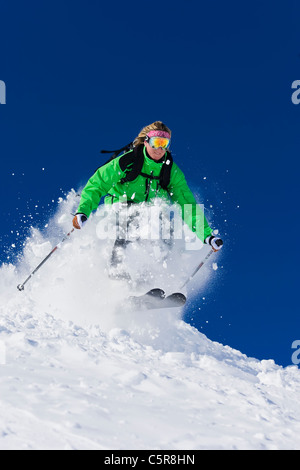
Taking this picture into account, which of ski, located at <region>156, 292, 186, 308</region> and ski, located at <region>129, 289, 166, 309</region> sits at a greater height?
ski, located at <region>156, 292, 186, 308</region>

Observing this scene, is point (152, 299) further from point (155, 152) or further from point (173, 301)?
point (155, 152)

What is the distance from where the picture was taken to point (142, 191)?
743 cm

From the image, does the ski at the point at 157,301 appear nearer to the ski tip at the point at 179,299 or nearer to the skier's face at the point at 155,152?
the ski tip at the point at 179,299

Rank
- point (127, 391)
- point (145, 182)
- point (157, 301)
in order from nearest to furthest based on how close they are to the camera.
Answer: point (127, 391), point (157, 301), point (145, 182)

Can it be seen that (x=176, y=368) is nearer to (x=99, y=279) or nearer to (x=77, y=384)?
(x=77, y=384)

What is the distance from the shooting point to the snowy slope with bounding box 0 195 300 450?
9.39 ft

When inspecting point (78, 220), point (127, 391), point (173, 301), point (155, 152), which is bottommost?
point (127, 391)

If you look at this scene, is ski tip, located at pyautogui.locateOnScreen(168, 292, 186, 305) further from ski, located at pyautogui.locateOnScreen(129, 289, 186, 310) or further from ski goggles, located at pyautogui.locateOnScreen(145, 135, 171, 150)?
ski goggles, located at pyautogui.locateOnScreen(145, 135, 171, 150)

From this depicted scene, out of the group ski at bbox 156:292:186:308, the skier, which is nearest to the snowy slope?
ski at bbox 156:292:186:308

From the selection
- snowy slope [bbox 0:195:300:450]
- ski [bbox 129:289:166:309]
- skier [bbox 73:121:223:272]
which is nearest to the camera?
snowy slope [bbox 0:195:300:450]

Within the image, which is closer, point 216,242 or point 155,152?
point 155,152

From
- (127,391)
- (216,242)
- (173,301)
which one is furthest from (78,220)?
(127,391)

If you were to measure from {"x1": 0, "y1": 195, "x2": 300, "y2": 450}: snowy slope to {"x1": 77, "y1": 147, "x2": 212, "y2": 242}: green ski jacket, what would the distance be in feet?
6.32

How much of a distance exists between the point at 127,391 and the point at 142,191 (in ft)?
14.1
